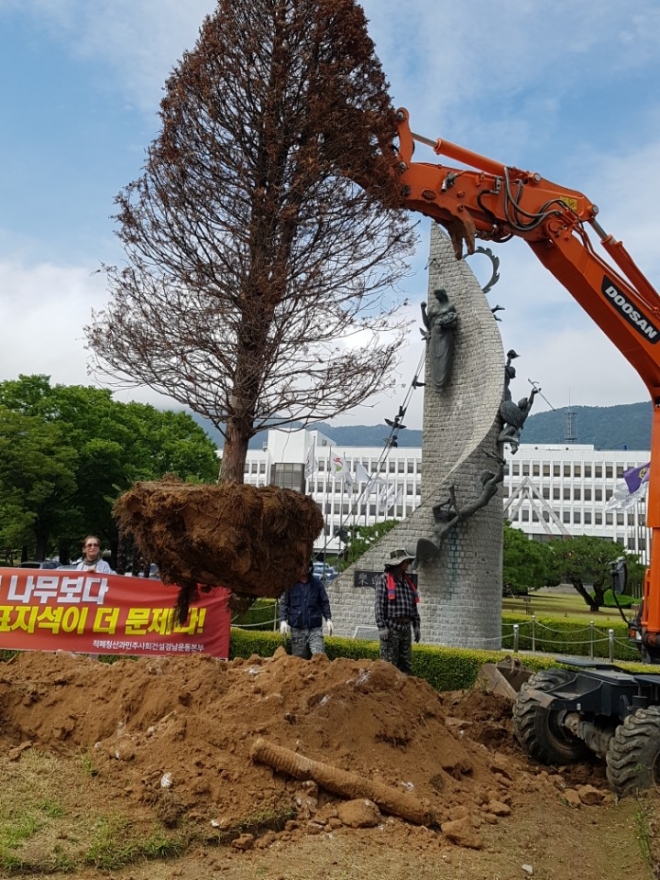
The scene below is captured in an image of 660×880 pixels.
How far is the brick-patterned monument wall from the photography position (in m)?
14.1

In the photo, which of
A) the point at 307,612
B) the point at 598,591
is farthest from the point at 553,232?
the point at 598,591

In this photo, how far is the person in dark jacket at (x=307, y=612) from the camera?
8.63m

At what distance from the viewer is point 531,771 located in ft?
23.0

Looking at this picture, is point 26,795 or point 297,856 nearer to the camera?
point 297,856

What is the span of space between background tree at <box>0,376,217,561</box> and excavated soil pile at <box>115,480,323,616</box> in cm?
1874

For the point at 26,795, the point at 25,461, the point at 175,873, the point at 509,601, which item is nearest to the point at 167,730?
the point at 26,795

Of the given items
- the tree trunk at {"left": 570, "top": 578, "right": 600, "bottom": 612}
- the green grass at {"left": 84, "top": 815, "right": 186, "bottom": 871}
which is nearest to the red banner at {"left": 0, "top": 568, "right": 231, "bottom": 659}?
the green grass at {"left": 84, "top": 815, "right": 186, "bottom": 871}

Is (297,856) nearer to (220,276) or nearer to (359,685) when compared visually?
(359,685)

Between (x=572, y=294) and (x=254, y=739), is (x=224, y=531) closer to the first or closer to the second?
(x=254, y=739)

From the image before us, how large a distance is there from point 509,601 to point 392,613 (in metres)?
28.6

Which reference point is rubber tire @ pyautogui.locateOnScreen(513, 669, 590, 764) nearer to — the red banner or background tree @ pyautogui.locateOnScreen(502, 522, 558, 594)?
the red banner

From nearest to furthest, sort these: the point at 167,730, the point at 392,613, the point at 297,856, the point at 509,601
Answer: the point at 297,856 < the point at 167,730 < the point at 392,613 < the point at 509,601

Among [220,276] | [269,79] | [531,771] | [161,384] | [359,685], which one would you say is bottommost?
[531,771]

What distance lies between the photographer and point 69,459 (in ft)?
90.8
